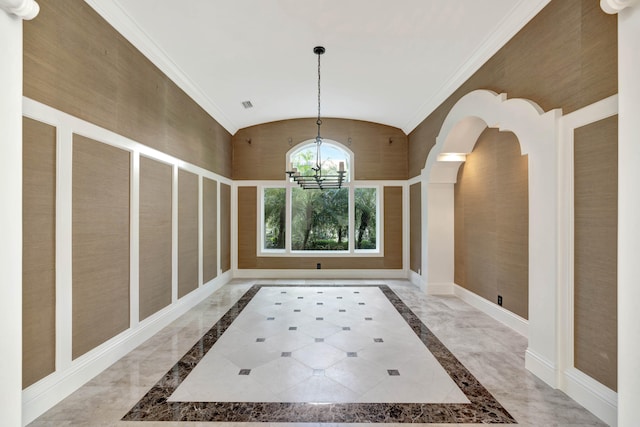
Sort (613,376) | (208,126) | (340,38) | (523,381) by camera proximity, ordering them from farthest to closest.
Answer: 1. (208,126)
2. (340,38)
3. (523,381)
4. (613,376)

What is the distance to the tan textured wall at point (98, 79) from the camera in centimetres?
222

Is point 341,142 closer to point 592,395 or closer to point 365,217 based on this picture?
point 365,217

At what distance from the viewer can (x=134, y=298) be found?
10.8 feet

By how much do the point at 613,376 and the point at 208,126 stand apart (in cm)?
610

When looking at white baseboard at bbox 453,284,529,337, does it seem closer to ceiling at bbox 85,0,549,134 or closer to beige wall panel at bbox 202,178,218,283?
ceiling at bbox 85,0,549,134

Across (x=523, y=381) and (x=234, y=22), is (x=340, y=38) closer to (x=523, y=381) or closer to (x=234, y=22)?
(x=234, y=22)

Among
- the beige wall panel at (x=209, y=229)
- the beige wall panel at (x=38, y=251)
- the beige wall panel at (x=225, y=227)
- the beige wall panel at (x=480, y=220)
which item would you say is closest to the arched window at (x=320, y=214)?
the beige wall panel at (x=225, y=227)

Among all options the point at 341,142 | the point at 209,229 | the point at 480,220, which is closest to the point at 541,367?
the point at 480,220

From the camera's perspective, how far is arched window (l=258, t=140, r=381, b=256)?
7219 millimetres

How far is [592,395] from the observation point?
7.24 feet
